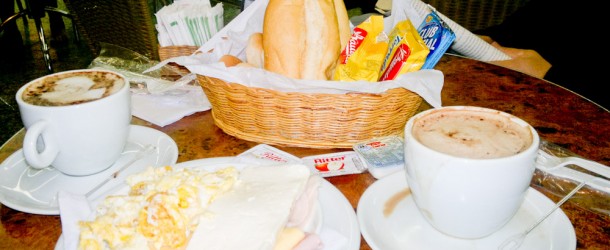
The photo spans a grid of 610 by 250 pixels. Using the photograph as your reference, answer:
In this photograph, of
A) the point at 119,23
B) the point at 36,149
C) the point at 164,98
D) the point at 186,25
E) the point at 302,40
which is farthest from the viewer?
the point at 119,23

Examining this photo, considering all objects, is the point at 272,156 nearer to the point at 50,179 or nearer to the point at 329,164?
the point at 329,164

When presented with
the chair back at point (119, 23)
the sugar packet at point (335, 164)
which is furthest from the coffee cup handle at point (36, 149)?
the chair back at point (119, 23)

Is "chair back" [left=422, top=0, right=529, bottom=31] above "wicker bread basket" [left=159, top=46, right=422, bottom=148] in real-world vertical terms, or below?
below

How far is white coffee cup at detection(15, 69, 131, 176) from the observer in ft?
2.16

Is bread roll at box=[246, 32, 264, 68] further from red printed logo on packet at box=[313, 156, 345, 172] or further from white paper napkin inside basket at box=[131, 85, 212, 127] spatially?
red printed logo on packet at box=[313, 156, 345, 172]

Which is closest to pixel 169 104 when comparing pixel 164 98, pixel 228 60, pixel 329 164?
pixel 164 98

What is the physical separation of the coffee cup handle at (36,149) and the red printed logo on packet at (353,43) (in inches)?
21.2

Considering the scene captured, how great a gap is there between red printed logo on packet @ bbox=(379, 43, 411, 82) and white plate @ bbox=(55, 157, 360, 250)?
12.0 inches

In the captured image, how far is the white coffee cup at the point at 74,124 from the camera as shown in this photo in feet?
2.16

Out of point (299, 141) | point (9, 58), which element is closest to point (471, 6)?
point (299, 141)

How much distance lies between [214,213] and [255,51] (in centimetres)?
53

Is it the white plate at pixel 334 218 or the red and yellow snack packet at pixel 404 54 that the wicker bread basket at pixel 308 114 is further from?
the white plate at pixel 334 218

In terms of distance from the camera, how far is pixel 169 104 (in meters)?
0.98

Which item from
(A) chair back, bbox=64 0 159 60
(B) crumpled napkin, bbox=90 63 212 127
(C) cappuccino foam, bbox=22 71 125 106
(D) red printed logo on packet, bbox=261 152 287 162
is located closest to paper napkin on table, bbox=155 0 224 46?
(B) crumpled napkin, bbox=90 63 212 127
